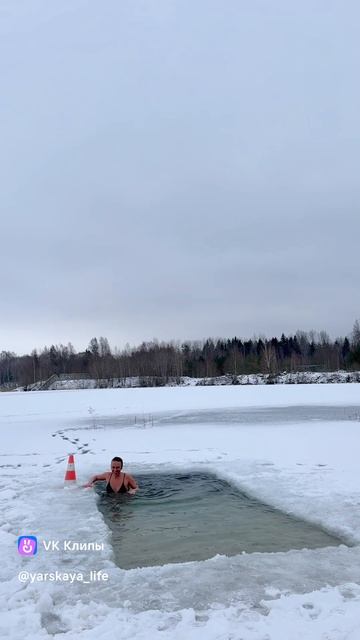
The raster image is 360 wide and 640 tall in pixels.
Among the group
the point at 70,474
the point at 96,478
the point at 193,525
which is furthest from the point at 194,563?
the point at 70,474

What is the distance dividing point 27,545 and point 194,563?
195cm

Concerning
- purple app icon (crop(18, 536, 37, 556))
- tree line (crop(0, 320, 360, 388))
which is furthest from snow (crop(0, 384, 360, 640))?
tree line (crop(0, 320, 360, 388))

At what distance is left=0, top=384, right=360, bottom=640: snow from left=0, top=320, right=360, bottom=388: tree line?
5907 cm

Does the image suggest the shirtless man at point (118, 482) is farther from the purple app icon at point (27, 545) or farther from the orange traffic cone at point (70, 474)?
the purple app icon at point (27, 545)

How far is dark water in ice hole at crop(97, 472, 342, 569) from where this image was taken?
5.90 meters

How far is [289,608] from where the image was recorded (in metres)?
4.17

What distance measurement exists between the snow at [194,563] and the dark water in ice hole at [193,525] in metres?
0.24

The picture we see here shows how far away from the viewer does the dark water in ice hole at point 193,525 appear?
19.4 feet

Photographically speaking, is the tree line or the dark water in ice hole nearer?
the dark water in ice hole

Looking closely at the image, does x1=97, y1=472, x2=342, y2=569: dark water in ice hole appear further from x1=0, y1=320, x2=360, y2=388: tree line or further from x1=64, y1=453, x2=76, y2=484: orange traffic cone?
x1=0, y1=320, x2=360, y2=388: tree line

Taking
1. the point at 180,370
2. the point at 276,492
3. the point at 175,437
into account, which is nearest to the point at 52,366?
the point at 180,370

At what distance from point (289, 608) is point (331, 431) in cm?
1167

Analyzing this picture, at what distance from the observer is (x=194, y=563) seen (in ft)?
17.2

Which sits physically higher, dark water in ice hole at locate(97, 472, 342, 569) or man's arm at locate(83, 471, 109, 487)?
man's arm at locate(83, 471, 109, 487)
